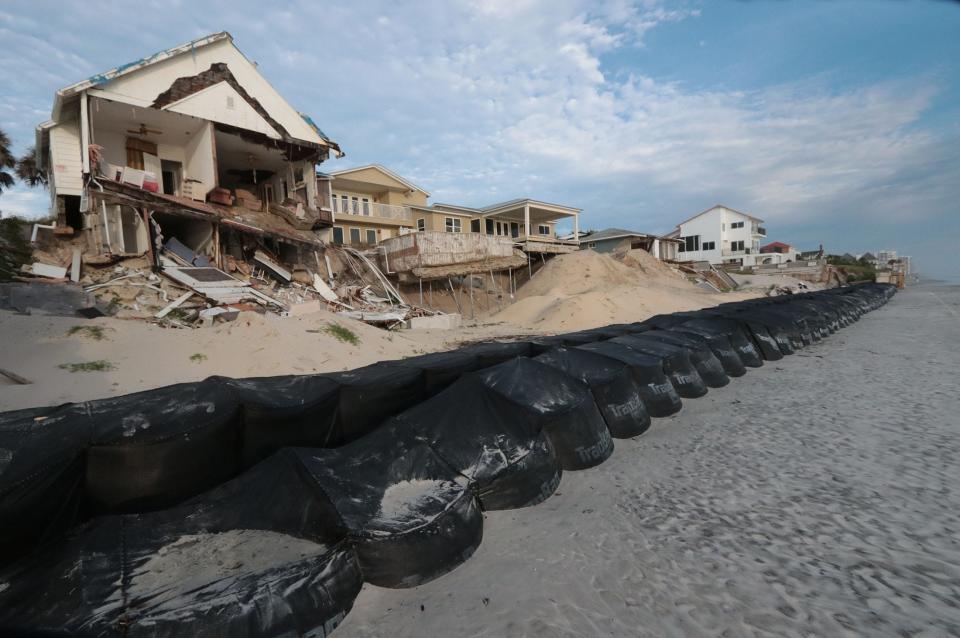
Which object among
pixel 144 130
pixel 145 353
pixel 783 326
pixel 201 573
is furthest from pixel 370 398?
pixel 144 130

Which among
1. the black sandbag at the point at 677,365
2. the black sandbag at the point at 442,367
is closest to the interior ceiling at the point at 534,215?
the black sandbag at the point at 677,365

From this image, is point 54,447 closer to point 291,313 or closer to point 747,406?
point 747,406

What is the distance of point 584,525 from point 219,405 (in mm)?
2879

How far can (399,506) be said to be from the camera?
246cm

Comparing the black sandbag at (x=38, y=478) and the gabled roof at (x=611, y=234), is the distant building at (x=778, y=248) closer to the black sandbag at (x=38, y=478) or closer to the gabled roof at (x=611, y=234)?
the gabled roof at (x=611, y=234)

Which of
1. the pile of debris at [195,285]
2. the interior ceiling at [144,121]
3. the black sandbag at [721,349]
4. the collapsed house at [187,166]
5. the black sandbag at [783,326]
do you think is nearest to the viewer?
the black sandbag at [721,349]

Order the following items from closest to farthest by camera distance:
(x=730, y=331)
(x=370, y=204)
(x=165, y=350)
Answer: (x=730, y=331) → (x=165, y=350) → (x=370, y=204)

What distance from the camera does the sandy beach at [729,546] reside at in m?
2.07

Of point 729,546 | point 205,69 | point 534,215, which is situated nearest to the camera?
point 729,546

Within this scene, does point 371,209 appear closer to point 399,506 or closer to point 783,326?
point 783,326

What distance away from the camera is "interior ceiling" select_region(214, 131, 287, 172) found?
651 inches

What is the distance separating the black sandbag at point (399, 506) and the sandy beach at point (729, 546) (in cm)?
13

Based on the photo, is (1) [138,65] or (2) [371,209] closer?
(1) [138,65]

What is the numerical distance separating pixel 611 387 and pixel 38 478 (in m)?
4.37
